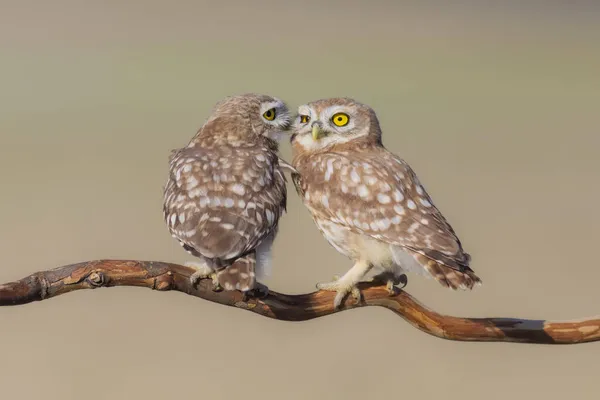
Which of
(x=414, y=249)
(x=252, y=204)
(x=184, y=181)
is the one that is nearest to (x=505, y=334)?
(x=414, y=249)

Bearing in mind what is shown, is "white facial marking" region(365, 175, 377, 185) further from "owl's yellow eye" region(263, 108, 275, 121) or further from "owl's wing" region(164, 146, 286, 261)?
"owl's yellow eye" region(263, 108, 275, 121)

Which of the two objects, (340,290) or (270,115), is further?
(270,115)

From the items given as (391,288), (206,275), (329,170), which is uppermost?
(329,170)

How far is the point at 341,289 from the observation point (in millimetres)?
3775

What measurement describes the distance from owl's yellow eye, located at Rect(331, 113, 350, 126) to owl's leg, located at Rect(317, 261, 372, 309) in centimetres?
72

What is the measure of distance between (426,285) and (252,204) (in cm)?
510

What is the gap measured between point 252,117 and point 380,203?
2.52 ft

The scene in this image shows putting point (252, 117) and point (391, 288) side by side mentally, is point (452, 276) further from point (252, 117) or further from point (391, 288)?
point (252, 117)

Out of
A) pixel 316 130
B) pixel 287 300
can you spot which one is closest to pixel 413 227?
pixel 287 300

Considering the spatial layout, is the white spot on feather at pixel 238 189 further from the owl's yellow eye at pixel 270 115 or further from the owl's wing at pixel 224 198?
the owl's yellow eye at pixel 270 115

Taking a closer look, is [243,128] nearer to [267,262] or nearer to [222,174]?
[222,174]

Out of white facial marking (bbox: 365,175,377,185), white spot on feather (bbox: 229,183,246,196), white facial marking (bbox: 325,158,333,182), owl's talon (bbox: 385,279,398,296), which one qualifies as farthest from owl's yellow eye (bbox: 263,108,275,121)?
owl's talon (bbox: 385,279,398,296)

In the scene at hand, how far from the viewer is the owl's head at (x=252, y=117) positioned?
14.4 feet

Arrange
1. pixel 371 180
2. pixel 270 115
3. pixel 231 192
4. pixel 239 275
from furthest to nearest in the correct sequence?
pixel 270 115, pixel 371 180, pixel 231 192, pixel 239 275
